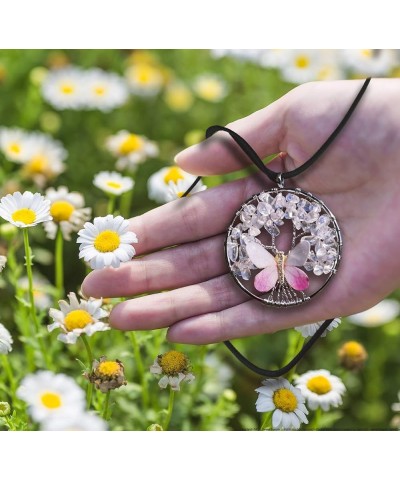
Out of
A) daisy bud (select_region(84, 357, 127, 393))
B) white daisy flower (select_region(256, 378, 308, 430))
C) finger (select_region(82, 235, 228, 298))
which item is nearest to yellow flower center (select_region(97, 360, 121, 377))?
daisy bud (select_region(84, 357, 127, 393))

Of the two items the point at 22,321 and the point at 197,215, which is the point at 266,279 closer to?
the point at 197,215

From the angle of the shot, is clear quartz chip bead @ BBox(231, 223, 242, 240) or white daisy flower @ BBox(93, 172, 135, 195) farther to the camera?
white daisy flower @ BBox(93, 172, 135, 195)

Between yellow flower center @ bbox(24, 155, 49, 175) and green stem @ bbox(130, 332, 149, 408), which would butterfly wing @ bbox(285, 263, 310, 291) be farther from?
yellow flower center @ bbox(24, 155, 49, 175)

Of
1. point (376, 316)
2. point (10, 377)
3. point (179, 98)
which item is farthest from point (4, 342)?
point (179, 98)

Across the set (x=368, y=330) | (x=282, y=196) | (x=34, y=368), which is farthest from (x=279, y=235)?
(x=368, y=330)

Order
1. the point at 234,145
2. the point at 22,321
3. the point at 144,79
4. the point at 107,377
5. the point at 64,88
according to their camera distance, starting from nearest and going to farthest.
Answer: the point at 107,377, the point at 234,145, the point at 22,321, the point at 64,88, the point at 144,79

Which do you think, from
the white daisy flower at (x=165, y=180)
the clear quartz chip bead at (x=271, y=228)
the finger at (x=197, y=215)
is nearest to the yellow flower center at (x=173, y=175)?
the white daisy flower at (x=165, y=180)
